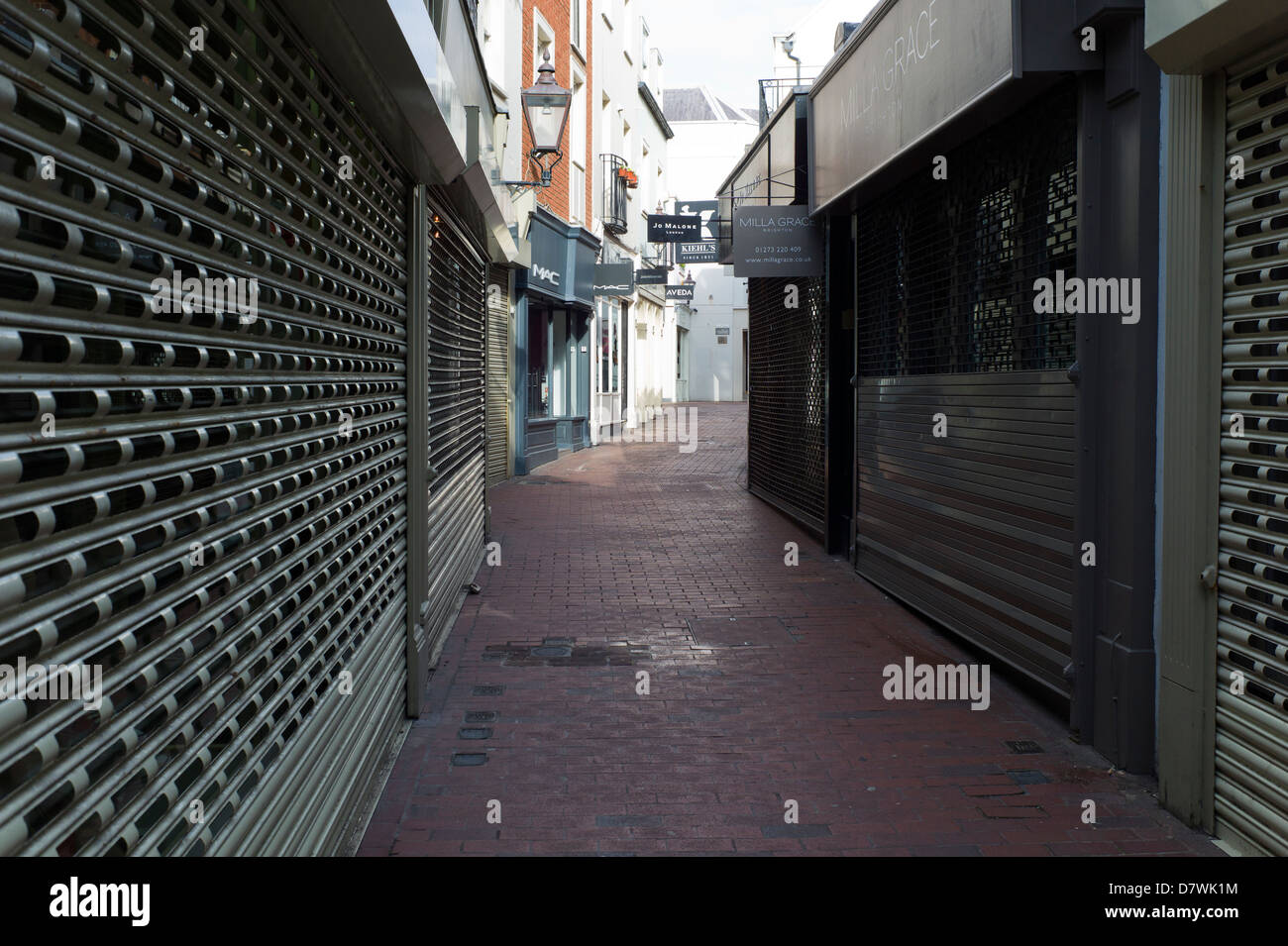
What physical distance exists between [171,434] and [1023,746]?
4.18 metres

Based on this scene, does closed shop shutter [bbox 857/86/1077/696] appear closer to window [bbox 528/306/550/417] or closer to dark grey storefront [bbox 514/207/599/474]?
dark grey storefront [bbox 514/207/599/474]

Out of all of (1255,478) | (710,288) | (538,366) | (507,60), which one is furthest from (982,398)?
(710,288)

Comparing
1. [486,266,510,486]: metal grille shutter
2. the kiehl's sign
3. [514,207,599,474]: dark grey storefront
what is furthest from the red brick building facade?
the kiehl's sign

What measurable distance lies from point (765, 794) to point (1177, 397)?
7.37 feet

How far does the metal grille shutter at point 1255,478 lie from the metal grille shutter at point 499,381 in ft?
40.9

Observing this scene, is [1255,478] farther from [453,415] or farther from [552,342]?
[552,342]

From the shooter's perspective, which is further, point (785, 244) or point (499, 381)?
point (499, 381)

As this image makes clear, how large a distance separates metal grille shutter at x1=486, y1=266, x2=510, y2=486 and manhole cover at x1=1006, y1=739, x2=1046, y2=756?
11.5 meters

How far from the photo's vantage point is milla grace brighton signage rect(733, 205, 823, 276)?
10805 millimetres

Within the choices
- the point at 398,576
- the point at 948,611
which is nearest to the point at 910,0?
the point at 948,611

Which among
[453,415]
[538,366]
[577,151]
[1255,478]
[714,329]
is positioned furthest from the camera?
[714,329]

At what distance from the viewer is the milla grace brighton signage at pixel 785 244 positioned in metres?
10.8

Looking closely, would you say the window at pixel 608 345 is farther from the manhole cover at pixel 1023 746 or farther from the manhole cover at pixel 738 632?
the manhole cover at pixel 1023 746

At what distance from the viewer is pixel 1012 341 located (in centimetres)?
612
